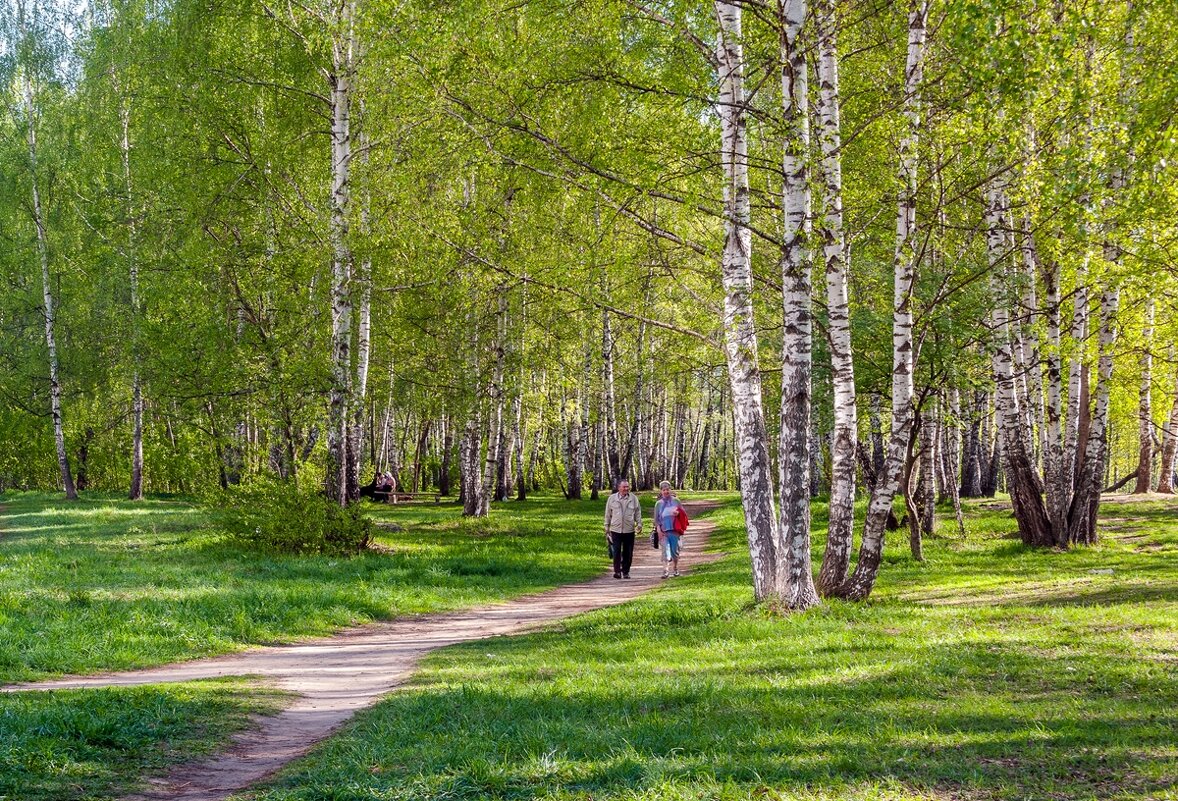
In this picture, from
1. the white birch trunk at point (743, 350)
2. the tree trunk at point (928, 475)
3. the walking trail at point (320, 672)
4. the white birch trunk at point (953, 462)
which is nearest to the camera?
the walking trail at point (320, 672)

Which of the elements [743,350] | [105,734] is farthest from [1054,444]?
[105,734]

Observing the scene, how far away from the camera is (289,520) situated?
19.7 m

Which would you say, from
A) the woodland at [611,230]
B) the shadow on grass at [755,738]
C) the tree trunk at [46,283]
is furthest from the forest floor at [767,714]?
the tree trunk at [46,283]

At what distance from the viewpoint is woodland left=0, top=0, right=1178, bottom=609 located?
41.4 ft

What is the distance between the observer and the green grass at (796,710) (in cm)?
577

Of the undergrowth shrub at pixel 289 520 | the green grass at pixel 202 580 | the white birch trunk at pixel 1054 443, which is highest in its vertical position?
the white birch trunk at pixel 1054 443

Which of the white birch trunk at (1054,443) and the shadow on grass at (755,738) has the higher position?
the white birch trunk at (1054,443)

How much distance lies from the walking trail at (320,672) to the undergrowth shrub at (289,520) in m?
4.63

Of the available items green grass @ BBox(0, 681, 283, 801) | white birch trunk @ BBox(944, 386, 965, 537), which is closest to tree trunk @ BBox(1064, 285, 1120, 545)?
white birch trunk @ BBox(944, 386, 965, 537)

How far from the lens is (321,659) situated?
39.0ft

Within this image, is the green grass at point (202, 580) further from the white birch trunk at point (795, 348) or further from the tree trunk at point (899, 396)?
the tree trunk at point (899, 396)

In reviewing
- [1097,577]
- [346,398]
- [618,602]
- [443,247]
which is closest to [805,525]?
[618,602]

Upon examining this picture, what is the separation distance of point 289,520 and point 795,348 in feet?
39.1

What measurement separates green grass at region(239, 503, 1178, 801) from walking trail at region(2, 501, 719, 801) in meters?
0.48
